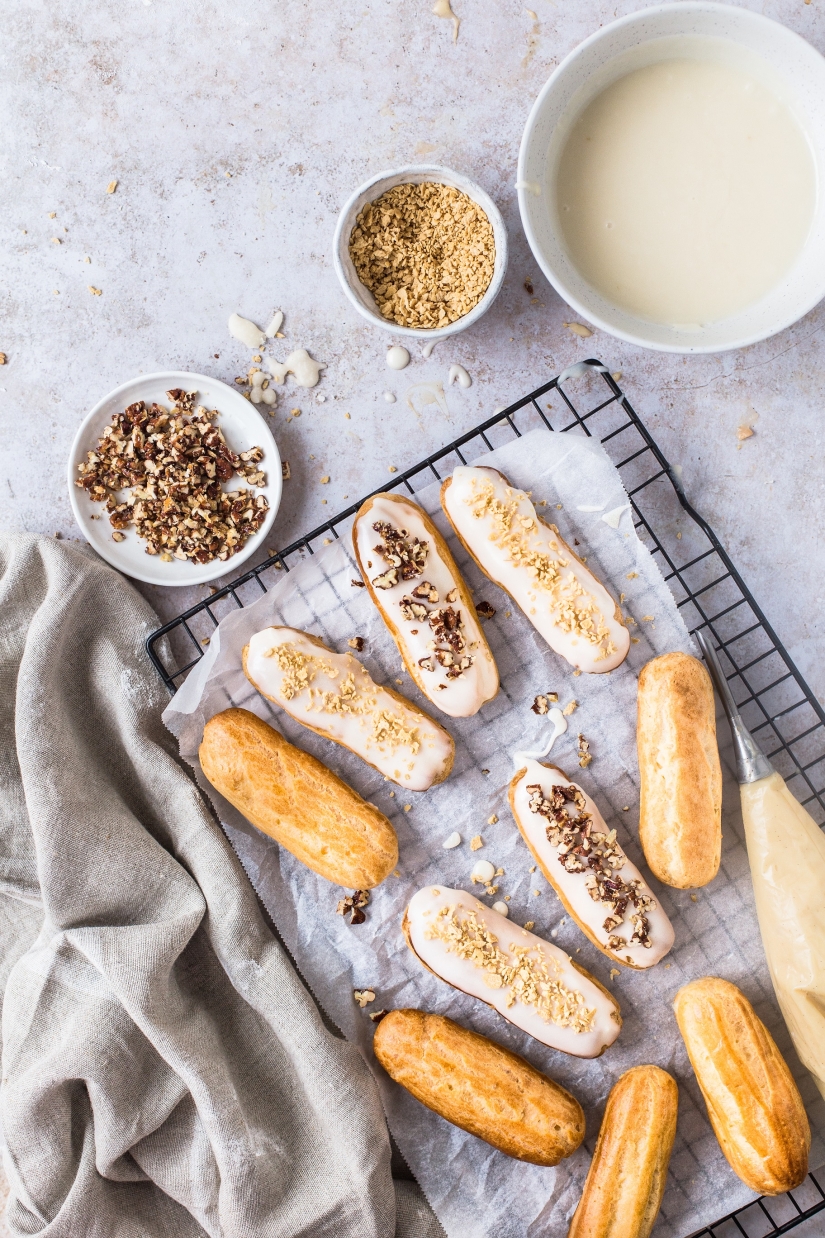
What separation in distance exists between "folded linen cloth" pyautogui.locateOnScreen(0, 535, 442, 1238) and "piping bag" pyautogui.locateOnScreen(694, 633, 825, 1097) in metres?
0.93

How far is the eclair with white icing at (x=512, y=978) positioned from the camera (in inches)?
78.5

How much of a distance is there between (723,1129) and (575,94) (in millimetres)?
2226

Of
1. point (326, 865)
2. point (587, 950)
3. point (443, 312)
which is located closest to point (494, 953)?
point (587, 950)

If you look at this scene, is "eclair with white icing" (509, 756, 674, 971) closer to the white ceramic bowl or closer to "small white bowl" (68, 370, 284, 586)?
"small white bowl" (68, 370, 284, 586)

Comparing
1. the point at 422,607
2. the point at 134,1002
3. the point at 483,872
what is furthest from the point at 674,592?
the point at 134,1002

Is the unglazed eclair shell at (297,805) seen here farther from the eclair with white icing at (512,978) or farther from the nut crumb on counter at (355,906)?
the eclair with white icing at (512,978)

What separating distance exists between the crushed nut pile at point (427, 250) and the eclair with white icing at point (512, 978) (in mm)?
1332

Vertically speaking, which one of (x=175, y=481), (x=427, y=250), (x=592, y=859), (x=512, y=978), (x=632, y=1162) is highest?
(x=427, y=250)

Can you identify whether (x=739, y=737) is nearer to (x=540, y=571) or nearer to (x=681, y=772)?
(x=681, y=772)

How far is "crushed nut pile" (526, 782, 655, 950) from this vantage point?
6.51ft

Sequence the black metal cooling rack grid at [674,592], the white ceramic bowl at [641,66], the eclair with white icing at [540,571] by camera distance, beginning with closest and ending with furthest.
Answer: the white ceramic bowl at [641,66]
the eclair with white icing at [540,571]
the black metal cooling rack grid at [674,592]

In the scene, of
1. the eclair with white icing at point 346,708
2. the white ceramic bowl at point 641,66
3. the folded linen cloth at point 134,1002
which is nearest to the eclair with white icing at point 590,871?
the eclair with white icing at point 346,708

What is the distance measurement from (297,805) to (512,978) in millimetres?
597

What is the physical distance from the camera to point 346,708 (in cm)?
204
